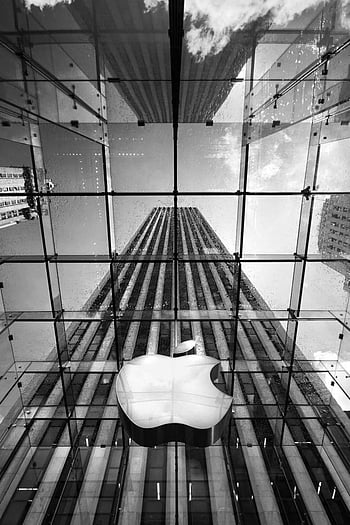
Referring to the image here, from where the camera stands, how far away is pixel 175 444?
4832mm

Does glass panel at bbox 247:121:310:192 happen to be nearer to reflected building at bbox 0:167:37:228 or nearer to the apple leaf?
the apple leaf

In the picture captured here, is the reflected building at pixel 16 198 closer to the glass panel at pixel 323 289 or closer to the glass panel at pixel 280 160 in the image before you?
the glass panel at pixel 280 160

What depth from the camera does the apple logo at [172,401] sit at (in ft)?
10.2

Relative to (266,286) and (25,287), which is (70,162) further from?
(266,286)

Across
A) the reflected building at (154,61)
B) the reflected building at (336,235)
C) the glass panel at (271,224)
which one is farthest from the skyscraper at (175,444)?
the reflected building at (154,61)

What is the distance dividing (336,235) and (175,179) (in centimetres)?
254

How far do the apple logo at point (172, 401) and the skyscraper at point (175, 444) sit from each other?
4.33 ft

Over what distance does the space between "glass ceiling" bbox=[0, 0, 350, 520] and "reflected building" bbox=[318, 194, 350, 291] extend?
21mm

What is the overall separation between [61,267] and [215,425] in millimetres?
3226

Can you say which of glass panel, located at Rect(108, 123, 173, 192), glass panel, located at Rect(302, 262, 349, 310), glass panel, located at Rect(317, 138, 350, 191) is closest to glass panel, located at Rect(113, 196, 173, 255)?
glass panel, located at Rect(108, 123, 173, 192)

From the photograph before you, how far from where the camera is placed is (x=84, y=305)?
5145mm

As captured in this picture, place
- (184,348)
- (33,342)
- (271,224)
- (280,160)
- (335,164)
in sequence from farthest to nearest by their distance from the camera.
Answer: (33,342) → (271,224) → (280,160) → (335,164) → (184,348)

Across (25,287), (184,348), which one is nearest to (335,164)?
(184,348)

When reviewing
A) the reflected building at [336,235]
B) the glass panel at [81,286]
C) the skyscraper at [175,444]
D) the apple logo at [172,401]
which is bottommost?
the skyscraper at [175,444]
